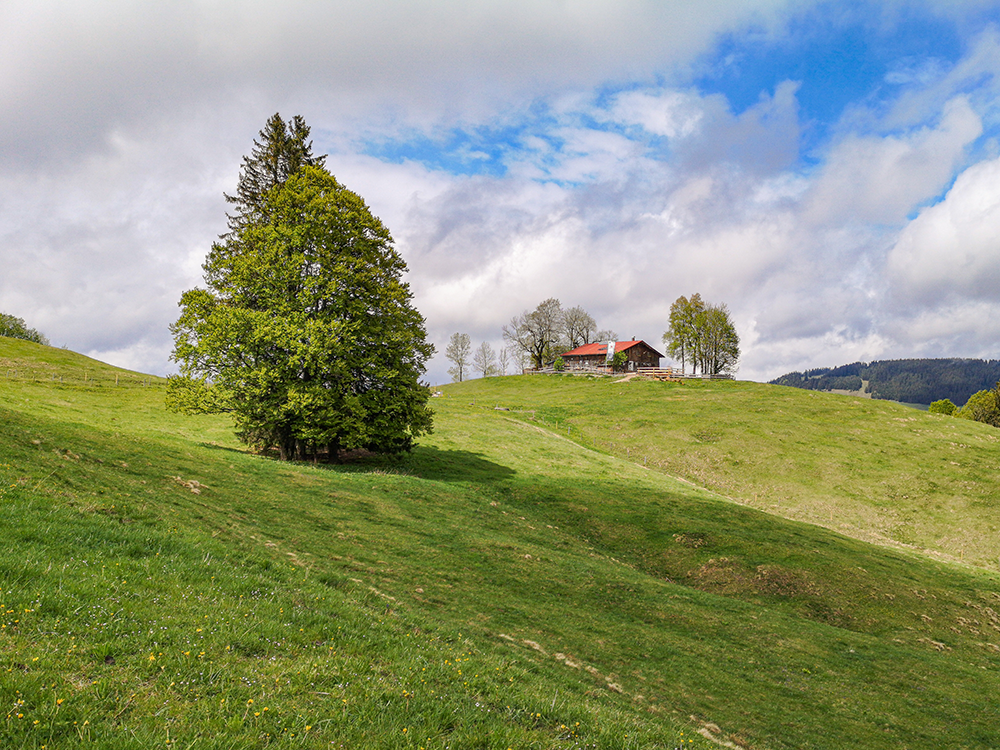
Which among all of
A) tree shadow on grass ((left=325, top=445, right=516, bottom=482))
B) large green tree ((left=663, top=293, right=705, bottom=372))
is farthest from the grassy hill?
large green tree ((left=663, top=293, right=705, bottom=372))

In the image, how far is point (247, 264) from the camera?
3334 centimetres

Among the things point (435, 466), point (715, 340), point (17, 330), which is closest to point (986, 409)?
point (715, 340)

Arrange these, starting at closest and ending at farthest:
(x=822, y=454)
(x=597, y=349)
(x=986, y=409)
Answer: (x=822, y=454) < (x=986, y=409) < (x=597, y=349)

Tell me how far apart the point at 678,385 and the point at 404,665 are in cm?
9476

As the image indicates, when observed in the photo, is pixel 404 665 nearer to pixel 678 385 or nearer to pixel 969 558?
pixel 969 558

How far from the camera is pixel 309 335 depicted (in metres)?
30.9

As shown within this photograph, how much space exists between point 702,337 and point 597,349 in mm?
27649

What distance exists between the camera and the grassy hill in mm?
6887

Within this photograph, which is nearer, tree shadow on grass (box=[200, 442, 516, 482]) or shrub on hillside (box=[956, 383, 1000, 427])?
tree shadow on grass (box=[200, 442, 516, 482])

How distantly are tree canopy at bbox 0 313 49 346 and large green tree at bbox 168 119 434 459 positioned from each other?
370 feet

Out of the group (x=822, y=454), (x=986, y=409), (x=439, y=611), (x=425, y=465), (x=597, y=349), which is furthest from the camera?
(x=597, y=349)

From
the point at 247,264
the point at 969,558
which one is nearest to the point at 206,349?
the point at 247,264

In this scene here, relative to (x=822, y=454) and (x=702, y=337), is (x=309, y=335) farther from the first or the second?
(x=702, y=337)

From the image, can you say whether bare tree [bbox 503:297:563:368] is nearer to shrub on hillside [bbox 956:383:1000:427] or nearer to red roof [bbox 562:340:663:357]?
red roof [bbox 562:340:663:357]
